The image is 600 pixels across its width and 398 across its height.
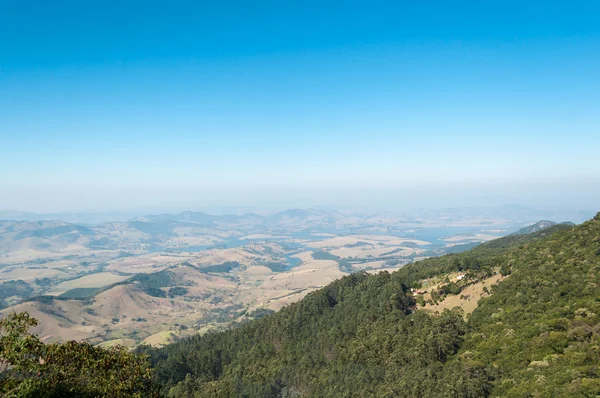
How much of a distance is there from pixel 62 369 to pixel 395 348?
64.1 meters

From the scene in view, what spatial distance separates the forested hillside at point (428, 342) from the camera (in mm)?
50031

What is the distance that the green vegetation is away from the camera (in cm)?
2922

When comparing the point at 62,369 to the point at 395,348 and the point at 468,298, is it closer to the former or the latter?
the point at 395,348

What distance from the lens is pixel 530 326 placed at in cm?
5819

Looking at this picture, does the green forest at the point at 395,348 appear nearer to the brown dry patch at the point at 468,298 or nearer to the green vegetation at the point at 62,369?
the green vegetation at the point at 62,369

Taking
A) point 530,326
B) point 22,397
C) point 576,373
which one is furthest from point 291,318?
point 22,397

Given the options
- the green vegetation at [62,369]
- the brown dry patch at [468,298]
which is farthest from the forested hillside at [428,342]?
the green vegetation at [62,369]

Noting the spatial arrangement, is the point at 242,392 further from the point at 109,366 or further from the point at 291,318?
the point at 109,366

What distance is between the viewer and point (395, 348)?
78.0 meters

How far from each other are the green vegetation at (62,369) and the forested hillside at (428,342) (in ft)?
140

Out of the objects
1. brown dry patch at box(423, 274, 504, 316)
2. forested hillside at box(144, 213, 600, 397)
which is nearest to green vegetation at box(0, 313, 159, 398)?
forested hillside at box(144, 213, 600, 397)

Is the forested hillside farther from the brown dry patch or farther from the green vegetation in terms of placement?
the green vegetation

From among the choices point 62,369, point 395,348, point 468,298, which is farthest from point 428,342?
point 62,369

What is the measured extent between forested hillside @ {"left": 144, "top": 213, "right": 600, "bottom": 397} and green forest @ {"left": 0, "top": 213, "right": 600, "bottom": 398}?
27 centimetres
